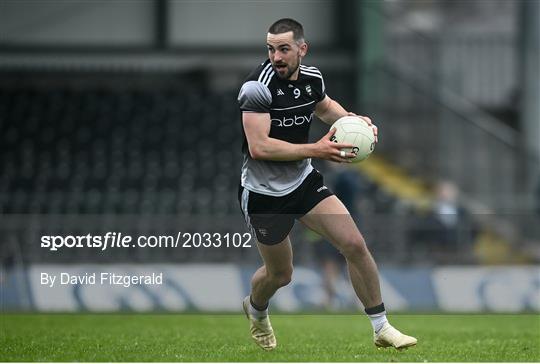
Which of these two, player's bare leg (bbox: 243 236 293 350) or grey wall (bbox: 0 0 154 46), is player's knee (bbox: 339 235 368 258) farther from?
grey wall (bbox: 0 0 154 46)

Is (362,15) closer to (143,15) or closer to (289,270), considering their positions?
(143,15)

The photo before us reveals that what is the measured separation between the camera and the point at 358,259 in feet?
29.4

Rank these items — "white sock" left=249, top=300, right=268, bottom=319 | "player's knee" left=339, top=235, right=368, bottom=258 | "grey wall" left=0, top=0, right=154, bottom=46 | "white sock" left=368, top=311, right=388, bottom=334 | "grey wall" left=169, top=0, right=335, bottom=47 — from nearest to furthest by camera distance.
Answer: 1. "player's knee" left=339, top=235, right=368, bottom=258
2. "white sock" left=368, top=311, right=388, bottom=334
3. "white sock" left=249, top=300, right=268, bottom=319
4. "grey wall" left=0, top=0, right=154, bottom=46
5. "grey wall" left=169, top=0, right=335, bottom=47

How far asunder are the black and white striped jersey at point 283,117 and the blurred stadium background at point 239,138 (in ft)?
17.7

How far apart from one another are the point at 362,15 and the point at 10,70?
685 cm

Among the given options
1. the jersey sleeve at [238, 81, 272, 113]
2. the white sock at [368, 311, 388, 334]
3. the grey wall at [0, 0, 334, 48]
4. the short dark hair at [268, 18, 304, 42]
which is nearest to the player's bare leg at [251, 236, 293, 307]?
the white sock at [368, 311, 388, 334]

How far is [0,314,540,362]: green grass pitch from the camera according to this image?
8945 mm

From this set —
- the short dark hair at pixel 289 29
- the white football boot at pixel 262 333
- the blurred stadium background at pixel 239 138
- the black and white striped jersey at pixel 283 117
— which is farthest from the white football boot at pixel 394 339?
the blurred stadium background at pixel 239 138

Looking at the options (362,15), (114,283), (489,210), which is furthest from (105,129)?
(114,283)

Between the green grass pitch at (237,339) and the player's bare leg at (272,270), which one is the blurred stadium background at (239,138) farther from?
the player's bare leg at (272,270)

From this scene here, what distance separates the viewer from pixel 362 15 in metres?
23.3

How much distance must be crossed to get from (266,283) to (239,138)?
12.8 meters

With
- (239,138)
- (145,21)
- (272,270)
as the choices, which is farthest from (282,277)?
(145,21)

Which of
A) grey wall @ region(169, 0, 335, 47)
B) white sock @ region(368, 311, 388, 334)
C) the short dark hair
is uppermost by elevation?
the short dark hair
